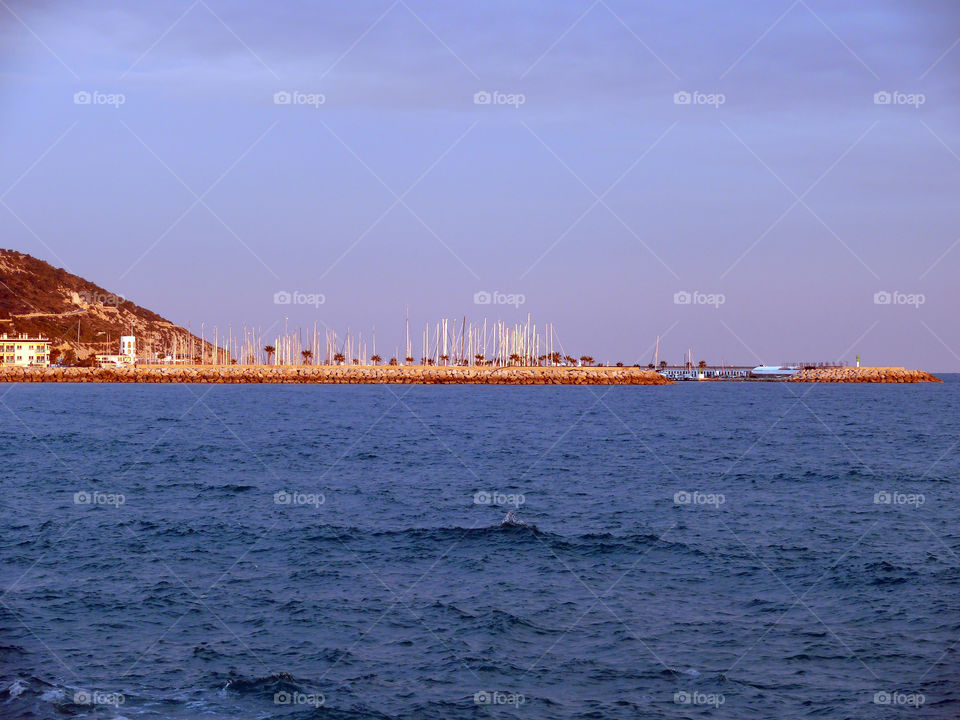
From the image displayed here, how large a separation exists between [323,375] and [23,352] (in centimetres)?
6446

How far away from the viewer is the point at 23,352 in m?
190

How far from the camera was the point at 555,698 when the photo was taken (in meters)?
14.3

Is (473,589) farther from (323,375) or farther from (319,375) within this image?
(323,375)

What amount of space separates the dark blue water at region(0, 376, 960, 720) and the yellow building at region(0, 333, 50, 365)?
522 ft

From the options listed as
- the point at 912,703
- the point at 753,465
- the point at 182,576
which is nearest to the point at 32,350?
the point at 753,465

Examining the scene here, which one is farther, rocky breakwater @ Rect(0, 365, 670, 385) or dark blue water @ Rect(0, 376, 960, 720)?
rocky breakwater @ Rect(0, 365, 670, 385)

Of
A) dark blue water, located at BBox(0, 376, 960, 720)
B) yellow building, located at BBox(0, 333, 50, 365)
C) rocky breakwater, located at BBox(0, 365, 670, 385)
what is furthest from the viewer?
yellow building, located at BBox(0, 333, 50, 365)

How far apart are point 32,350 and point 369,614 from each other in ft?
639

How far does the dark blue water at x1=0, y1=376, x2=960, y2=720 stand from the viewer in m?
14.5

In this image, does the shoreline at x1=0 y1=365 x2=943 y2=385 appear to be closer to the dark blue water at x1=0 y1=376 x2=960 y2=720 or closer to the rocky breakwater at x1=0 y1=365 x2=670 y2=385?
the rocky breakwater at x1=0 y1=365 x2=670 y2=385

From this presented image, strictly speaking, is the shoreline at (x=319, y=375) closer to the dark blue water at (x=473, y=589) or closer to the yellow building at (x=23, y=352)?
the yellow building at (x=23, y=352)

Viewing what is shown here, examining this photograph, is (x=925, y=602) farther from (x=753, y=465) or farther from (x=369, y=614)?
(x=753, y=465)

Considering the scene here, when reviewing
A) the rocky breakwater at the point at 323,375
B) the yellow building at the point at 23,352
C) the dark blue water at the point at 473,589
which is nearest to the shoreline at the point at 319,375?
the rocky breakwater at the point at 323,375

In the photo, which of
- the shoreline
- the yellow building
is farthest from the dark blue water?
the yellow building
